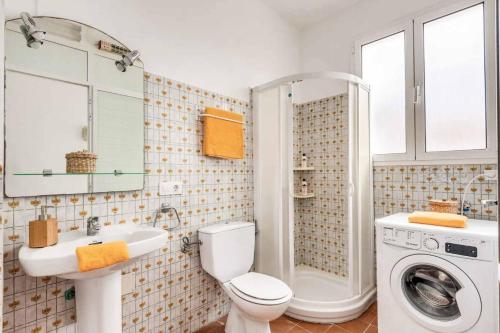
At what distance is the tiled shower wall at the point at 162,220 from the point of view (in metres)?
1.25

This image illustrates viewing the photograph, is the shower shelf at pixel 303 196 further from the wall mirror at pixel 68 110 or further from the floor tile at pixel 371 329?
the wall mirror at pixel 68 110

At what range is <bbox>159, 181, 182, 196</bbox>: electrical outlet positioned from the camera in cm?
176

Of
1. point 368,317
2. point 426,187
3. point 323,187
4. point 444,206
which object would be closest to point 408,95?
point 426,187

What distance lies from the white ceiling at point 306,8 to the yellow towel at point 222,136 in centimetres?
130

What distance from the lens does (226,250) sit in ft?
6.28

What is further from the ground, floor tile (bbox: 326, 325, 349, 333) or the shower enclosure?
the shower enclosure

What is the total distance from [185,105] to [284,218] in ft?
3.94

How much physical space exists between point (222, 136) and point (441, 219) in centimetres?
157

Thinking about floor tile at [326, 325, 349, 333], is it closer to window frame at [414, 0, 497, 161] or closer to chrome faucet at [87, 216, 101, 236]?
window frame at [414, 0, 497, 161]

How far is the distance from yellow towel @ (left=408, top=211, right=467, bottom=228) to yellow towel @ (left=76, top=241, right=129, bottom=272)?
1.73 metres

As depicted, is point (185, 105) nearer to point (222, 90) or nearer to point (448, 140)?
point (222, 90)

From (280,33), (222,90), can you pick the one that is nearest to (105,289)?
(222,90)

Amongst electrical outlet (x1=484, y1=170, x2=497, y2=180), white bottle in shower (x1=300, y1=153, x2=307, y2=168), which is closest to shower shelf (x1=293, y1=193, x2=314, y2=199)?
white bottle in shower (x1=300, y1=153, x2=307, y2=168)

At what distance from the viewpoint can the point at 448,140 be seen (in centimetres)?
207
